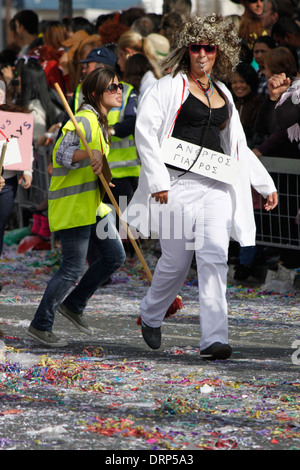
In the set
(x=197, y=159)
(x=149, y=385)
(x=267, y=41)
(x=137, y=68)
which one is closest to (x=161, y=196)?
(x=197, y=159)

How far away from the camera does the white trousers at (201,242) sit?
5840 mm

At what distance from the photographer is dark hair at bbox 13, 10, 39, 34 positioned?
46.5ft

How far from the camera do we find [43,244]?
1117 centimetres

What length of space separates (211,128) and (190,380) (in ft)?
5.17

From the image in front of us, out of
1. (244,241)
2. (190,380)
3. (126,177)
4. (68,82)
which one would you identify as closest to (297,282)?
(126,177)

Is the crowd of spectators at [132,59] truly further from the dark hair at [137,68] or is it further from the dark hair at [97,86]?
the dark hair at [97,86]

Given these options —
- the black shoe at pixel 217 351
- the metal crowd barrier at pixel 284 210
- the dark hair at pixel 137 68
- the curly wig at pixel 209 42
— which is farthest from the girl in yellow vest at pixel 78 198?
the dark hair at pixel 137 68

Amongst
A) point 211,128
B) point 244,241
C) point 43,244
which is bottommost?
point 43,244

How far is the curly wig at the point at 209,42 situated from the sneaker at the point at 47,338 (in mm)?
1898

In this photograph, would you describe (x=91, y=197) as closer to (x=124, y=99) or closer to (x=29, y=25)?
(x=124, y=99)

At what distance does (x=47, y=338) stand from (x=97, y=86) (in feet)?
5.68

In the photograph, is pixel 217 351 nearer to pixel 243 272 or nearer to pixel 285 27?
pixel 243 272

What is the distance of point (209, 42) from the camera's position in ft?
19.5

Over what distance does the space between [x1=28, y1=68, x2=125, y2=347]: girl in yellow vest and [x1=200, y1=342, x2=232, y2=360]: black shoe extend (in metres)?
1.05
